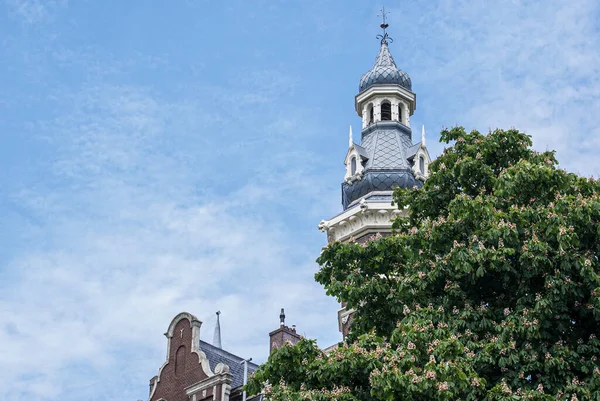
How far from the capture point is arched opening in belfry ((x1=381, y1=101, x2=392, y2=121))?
54.9 m

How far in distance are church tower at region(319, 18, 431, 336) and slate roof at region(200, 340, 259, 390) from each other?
6117 mm

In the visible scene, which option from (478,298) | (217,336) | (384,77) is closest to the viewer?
(478,298)

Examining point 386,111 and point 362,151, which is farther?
point 386,111

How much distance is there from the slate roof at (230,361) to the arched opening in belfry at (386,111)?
1927 cm

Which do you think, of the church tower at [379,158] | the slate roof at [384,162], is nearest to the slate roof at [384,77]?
the church tower at [379,158]

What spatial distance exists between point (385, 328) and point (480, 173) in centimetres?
491

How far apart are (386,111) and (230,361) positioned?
20460mm

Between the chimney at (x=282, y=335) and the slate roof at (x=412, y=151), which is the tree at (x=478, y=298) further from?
the slate roof at (x=412, y=151)

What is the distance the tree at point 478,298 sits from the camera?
71.2ft

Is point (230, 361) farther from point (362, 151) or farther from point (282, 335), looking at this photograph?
point (362, 151)

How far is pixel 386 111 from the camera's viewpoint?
55.2 metres

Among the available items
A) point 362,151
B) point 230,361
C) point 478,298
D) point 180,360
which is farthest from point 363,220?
point 478,298

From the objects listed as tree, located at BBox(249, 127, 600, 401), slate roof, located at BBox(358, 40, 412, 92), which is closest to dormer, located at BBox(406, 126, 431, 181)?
slate roof, located at BBox(358, 40, 412, 92)

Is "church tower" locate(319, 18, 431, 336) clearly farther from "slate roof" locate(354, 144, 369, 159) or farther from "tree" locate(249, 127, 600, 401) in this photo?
"tree" locate(249, 127, 600, 401)
